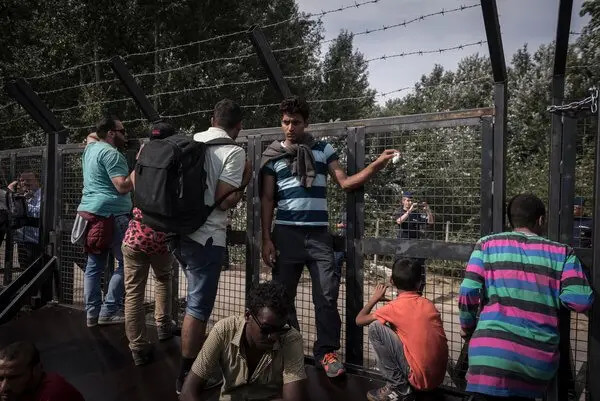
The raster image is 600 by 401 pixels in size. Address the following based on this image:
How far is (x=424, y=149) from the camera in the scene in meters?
3.14

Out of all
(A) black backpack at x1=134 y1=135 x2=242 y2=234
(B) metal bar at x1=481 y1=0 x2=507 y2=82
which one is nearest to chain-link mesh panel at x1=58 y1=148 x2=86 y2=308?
(A) black backpack at x1=134 y1=135 x2=242 y2=234

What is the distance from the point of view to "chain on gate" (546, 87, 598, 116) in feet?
8.30

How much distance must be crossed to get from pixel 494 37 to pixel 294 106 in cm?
130

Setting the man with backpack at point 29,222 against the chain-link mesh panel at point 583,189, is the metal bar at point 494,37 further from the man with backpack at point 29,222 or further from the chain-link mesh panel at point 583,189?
the man with backpack at point 29,222

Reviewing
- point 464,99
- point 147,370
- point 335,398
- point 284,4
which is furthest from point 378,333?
point 464,99

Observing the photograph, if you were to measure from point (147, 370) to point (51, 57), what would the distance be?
16382 millimetres

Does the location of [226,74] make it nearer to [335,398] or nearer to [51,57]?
[51,57]

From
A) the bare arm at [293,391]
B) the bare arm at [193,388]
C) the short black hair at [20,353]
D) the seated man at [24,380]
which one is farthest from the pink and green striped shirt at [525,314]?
the short black hair at [20,353]

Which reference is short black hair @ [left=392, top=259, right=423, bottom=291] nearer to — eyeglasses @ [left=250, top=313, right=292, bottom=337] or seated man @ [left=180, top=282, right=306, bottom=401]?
seated man @ [left=180, top=282, right=306, bottom=401]

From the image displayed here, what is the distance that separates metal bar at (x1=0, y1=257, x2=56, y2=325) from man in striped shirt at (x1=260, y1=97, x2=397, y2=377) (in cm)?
271

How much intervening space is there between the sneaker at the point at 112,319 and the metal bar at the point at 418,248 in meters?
2.34

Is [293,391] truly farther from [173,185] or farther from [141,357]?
[141,357]

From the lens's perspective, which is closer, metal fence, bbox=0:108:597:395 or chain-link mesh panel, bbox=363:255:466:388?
metal fence, bbox=0:108:597:395

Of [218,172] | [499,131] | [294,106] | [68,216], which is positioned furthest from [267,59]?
[68,216]
